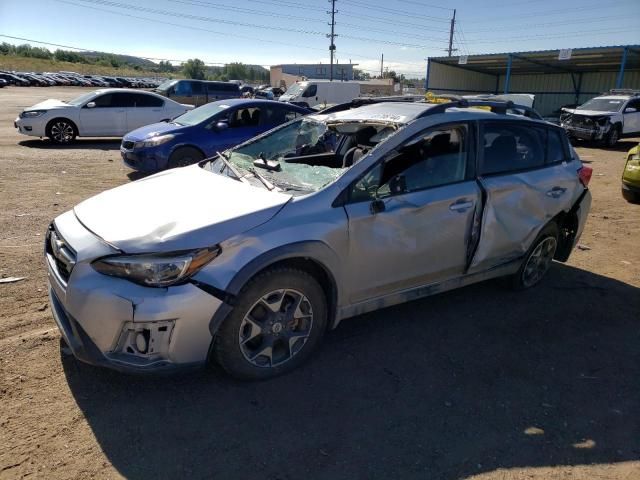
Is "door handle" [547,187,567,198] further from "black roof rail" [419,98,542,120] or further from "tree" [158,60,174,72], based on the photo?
"tree" [158,60,174,72]

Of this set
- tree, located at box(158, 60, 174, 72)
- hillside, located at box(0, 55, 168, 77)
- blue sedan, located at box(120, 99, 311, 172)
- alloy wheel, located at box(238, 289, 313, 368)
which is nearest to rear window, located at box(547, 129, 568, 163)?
alloy wheel, located at box(238, 289, 313, 368)

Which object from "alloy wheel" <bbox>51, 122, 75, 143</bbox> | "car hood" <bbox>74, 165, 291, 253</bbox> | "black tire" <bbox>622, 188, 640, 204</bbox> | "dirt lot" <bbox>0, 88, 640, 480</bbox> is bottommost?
"dirt lot" <bbox>0, 88, 640, 480</bbox>

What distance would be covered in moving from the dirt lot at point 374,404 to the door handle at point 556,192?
99 cm

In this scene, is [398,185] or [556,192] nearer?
[398,185]

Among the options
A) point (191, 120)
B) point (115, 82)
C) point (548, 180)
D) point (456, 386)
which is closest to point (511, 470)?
point (456, 386)

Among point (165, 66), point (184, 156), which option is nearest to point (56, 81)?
point (184, 156)

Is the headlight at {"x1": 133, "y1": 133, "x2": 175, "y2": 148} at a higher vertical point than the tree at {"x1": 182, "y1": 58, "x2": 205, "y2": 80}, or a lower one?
lower

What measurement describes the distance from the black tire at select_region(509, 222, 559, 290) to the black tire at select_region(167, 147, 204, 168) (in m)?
6.05

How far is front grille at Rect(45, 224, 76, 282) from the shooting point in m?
2.77

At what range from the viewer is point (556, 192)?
441 centimetres

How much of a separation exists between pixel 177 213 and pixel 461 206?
207 cm

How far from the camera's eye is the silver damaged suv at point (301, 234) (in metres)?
2.59

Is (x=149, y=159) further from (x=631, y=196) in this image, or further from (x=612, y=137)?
(x=612, y=137)

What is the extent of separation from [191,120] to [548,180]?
22.4 ft
